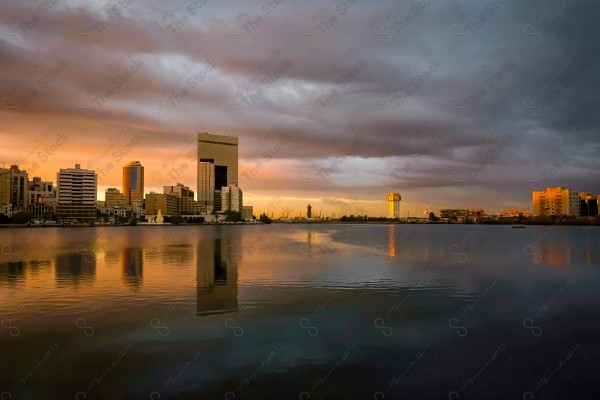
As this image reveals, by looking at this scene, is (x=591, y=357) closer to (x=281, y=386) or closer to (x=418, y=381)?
(x=418, y=381)

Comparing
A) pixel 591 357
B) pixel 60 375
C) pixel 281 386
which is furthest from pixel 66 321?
pixel 591 357

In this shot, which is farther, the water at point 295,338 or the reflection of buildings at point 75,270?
the reflection of buildings at point 75,270

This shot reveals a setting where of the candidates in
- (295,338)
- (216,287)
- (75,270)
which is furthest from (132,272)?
(295,338)

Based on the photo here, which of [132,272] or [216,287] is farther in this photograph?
[132,272]

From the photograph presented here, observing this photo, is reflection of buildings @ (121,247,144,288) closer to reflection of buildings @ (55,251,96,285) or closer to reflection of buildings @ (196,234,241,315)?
reflection of buildings @ (55,251,96,285)

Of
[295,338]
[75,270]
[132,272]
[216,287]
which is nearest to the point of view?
[295,338]

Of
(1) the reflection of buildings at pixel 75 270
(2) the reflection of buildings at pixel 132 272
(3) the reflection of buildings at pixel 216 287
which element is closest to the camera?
(3) the reflection of buildings at pixel 216 287

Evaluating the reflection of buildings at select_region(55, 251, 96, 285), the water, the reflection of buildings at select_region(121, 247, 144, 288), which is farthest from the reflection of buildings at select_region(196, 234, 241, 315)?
the reflection of buildings at select_region(55, 251, 96, 285)

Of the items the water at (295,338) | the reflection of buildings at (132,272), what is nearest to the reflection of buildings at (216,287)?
the water at (295,338)

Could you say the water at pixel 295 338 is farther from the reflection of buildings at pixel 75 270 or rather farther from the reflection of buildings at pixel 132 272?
the reflection of buildings at pixel 75 270

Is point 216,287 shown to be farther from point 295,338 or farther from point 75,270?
point 75,270

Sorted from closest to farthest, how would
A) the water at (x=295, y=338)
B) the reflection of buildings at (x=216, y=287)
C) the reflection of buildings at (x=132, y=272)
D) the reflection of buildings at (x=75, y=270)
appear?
the water at (x=295, y=338)
the reflection of buildings at (x=216, y=287)
the reflection of buildings at (x=132, y=272)
the reflection of buildings at (x=75, y=270)

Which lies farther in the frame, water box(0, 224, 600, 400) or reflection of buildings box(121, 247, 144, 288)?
reflection of buildings box(121, 247, 144, 288)

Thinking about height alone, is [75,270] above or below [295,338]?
above
